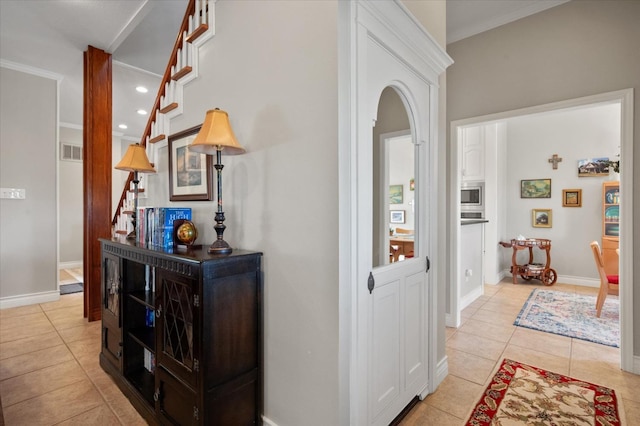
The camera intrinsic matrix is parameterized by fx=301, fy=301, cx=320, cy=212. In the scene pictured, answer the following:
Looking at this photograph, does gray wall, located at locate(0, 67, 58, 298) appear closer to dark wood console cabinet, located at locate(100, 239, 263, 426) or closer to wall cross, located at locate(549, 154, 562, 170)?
dark wood console cabinet, located at locate(100, 239, 263, 426)

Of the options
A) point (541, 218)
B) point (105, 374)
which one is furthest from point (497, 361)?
point (541, 218)

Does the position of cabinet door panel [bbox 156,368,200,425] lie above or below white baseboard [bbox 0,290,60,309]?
above

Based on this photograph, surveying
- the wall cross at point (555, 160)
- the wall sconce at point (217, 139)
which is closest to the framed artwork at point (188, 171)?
the wall sconce at point (217, 139)

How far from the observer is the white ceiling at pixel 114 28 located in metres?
2.71

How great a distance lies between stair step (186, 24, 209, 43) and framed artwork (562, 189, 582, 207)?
5.91 metres

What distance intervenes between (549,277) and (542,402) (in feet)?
12.6

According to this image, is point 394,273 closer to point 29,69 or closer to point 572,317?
point 572,317

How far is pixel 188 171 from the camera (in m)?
2.20

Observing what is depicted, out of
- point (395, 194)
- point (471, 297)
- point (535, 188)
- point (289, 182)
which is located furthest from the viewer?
point (535, 188)

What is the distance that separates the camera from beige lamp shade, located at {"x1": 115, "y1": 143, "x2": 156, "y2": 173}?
226 cm

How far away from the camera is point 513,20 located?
2.95 meters

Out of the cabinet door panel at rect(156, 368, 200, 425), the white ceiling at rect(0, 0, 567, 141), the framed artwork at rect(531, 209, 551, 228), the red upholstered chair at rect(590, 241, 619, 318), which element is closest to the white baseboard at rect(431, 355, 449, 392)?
the cabinet door panel at rect(156, 368, 200, 425)

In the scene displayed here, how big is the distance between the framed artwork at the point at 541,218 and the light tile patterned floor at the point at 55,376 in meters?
6.18

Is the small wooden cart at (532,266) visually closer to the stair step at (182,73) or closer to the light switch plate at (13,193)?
the stair step at (182,73)
